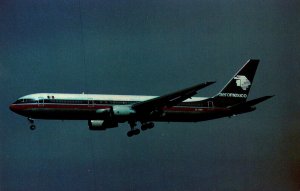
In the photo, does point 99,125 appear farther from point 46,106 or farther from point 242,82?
point 242,82

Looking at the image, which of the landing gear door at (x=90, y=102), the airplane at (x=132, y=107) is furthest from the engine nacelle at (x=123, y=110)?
the landing gear door at (x=90, y=102)

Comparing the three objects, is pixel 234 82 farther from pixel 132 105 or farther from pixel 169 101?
pixel 132 105

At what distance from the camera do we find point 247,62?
74.6 m

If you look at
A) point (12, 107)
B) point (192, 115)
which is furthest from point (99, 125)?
point (192, 115)

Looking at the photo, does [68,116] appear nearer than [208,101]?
Yes

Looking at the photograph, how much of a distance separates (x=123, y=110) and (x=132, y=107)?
1.39m

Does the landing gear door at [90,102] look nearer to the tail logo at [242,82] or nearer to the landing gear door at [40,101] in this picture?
the landing gear door at [40,101]

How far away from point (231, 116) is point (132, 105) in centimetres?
1436

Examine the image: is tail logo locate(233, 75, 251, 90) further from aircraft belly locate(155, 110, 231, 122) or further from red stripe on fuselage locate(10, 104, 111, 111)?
red stripe on fuselage locate(10, 104, 111, 111)

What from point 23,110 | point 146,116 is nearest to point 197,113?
point 146,116

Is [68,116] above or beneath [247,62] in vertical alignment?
beneath

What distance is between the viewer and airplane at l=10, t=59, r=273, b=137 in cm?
6203

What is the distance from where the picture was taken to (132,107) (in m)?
63.6

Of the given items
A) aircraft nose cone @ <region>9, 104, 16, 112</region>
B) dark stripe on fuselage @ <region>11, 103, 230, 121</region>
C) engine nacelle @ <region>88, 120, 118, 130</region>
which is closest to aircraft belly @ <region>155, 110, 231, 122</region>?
engine nacelle @ <region>88, 120, 118, 130</region>
